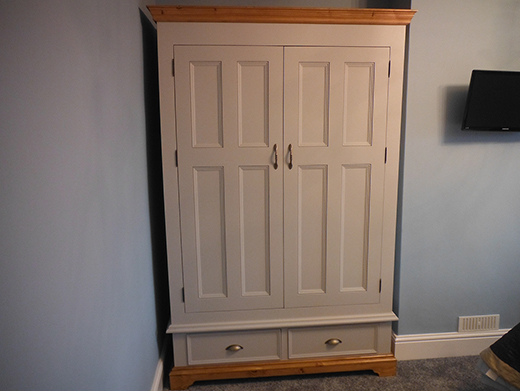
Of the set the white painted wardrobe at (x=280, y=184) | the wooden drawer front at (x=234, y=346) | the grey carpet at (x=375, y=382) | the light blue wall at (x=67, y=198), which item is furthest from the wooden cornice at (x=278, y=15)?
the grey carpet at (x=375, y=382)

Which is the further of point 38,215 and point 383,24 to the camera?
point 383,24

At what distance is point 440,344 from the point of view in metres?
2.23

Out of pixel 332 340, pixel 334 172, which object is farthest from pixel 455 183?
pixel 332 340

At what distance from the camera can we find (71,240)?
34.4 inches

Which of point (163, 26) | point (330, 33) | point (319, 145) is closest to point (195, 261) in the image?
point (319, 145)

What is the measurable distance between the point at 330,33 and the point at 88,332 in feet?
5.60

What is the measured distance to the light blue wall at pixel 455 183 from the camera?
6.56ft

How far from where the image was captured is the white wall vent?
88.0 inches

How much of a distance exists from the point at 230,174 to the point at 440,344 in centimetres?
173

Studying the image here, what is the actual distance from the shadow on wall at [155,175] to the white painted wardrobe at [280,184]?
129 mm

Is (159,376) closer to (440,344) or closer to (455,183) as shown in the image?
(440,344)

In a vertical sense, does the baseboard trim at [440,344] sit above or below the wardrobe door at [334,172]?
below

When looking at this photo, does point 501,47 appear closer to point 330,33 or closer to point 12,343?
point 330,33

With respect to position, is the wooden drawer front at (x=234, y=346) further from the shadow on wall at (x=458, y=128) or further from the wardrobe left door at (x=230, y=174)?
the shadow on wall at (x=458, y=128)
